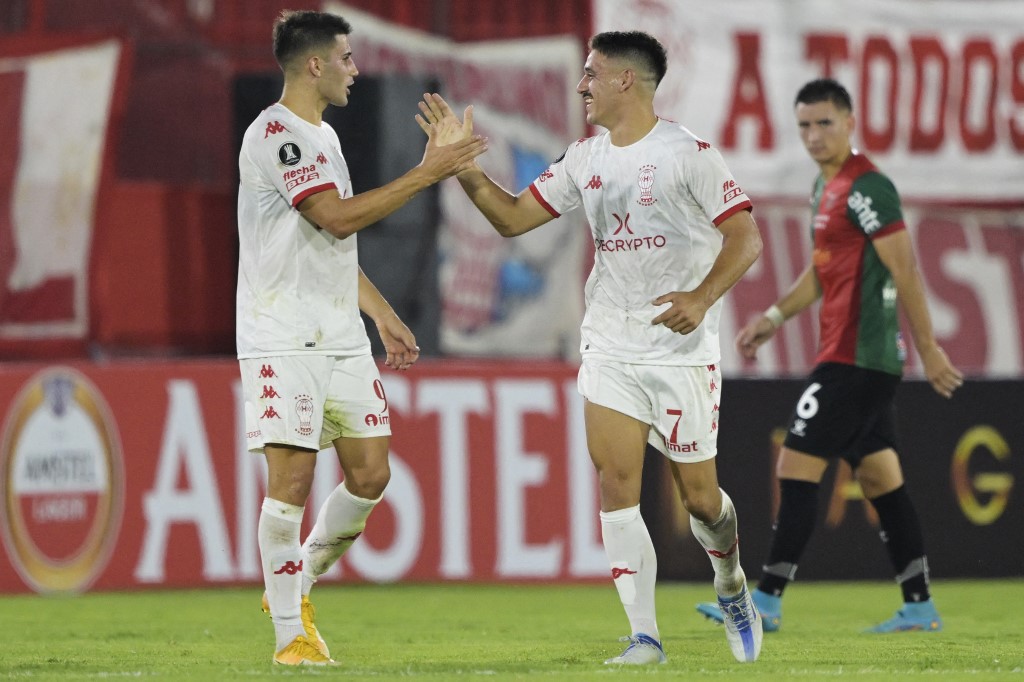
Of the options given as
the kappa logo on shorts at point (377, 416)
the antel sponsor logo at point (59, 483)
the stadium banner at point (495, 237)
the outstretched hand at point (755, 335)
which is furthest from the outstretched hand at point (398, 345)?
the stadium banner at point (495, 237)

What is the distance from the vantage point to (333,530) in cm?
594

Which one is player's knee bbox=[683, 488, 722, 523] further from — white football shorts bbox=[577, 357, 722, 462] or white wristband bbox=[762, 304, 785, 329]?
white wristband bbox=[762, 304, 785, 329]

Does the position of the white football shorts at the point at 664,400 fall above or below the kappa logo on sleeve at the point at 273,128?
below

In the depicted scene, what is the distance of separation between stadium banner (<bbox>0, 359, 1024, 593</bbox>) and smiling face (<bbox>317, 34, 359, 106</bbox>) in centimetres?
364

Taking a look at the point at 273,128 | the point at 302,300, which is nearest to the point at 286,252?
the point at 302,300

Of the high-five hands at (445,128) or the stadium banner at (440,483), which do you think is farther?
the stadium banner at (440,483)

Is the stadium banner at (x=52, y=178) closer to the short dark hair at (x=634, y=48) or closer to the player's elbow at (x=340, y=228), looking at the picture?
the player's elbow at (x=340, y=228)

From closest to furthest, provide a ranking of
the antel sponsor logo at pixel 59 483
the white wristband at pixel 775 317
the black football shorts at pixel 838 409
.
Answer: the black football shorts at pixel 838 409 → the white wristband at pixel 775 317 → the antel sponsor logo at pixel 59 483

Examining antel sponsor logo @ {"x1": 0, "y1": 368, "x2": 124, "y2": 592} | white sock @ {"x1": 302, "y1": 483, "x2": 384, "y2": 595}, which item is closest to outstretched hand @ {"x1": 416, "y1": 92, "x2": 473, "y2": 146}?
white sock @ {"x1": 302, "y1": 483, "x2": 384, "y2": 595}

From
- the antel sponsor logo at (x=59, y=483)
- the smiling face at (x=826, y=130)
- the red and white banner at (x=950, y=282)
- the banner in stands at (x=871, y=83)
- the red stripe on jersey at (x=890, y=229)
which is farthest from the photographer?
the red and white banner at (x=950, y=282)

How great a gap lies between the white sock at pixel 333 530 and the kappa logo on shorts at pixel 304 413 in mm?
420

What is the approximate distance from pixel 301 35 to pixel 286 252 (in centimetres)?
73

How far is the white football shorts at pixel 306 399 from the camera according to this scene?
217 inches

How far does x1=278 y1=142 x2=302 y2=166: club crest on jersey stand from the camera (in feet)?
18.1
